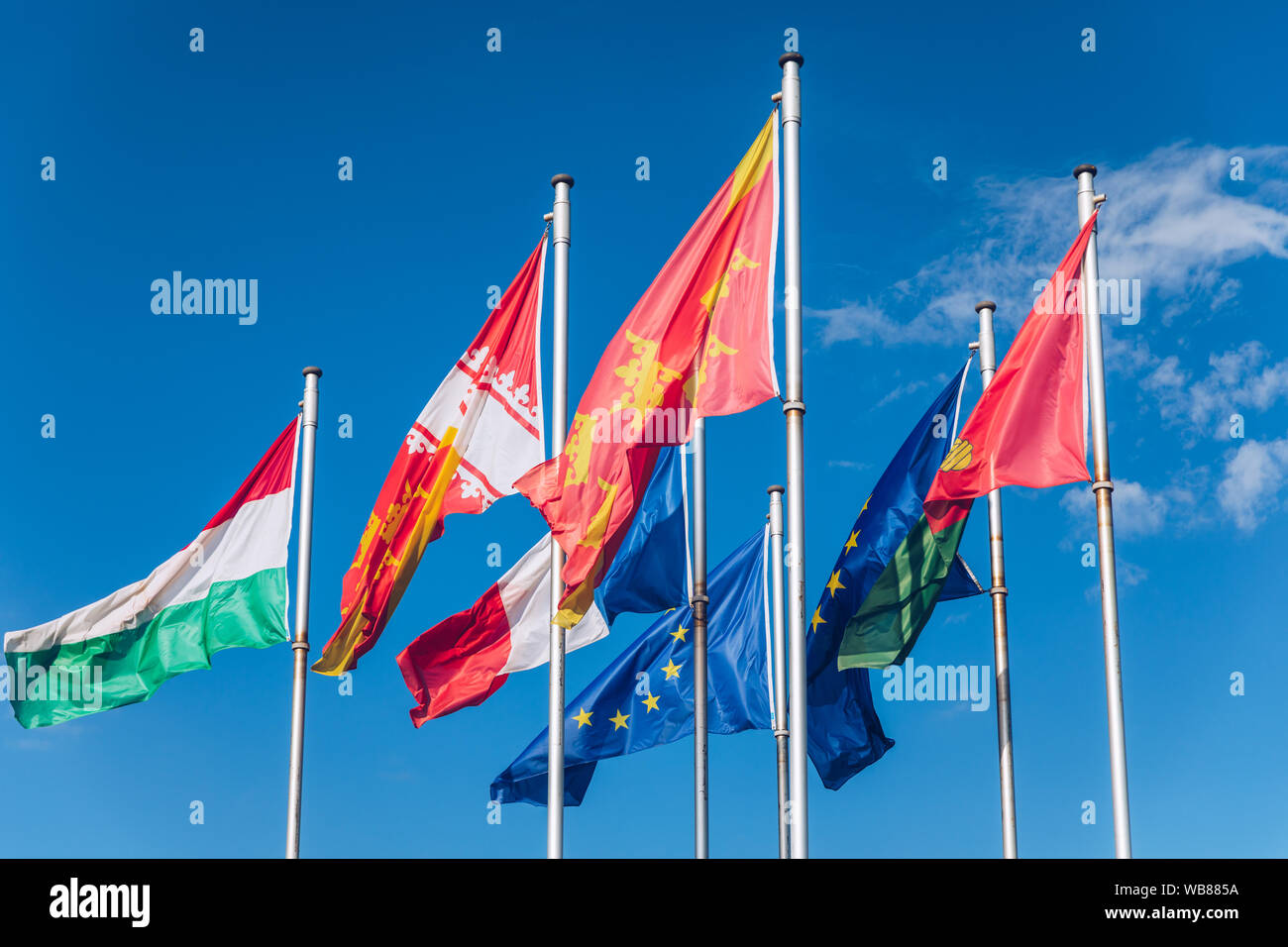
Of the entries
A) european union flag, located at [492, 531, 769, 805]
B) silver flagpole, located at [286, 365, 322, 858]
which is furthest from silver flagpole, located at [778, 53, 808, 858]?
silver flagpole, located at [286, 365, 322, 858]

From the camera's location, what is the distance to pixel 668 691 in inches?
933

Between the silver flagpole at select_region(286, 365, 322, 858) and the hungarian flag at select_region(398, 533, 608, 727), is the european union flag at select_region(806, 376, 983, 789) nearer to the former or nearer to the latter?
the hungarian flag at select_region(398, 533, 608, 727)

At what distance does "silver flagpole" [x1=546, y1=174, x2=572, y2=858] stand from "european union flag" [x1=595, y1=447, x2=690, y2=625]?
103cm

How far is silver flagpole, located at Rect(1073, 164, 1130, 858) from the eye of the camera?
17.6m

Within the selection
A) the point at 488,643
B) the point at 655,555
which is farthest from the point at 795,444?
the point at 488,643

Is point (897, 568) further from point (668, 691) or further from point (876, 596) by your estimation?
point (668, 691)

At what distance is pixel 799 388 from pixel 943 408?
6110 millimetres

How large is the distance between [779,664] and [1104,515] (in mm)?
7095

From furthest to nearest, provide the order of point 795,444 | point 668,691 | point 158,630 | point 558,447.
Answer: point 158,630 < point 668,691 < point 558,447 < point 795,444

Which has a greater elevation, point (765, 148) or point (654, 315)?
point (765, 148)

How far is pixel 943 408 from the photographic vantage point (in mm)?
23625
